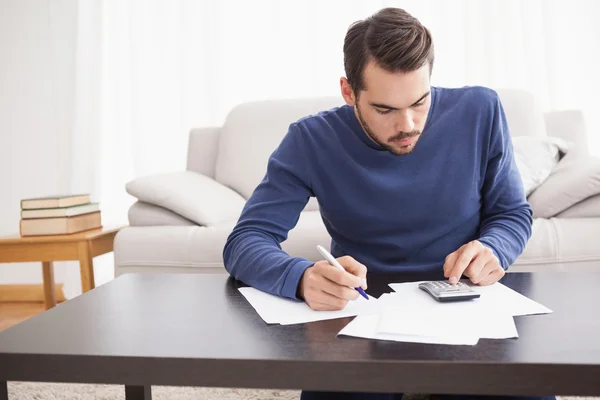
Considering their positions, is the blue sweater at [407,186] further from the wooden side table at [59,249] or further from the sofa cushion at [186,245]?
the wooden side table at [59,249]

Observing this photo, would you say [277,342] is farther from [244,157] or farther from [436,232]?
[244,157]

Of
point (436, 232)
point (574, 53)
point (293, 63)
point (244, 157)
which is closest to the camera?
point (436, 232)

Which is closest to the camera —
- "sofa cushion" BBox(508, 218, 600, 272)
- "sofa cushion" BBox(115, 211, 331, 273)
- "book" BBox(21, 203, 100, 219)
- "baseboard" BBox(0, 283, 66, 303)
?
→ "sofa cushion" BBox(508, 218, 600, 272)

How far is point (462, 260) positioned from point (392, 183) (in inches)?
12.2

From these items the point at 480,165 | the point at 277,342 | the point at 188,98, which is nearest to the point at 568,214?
the point at 480,165

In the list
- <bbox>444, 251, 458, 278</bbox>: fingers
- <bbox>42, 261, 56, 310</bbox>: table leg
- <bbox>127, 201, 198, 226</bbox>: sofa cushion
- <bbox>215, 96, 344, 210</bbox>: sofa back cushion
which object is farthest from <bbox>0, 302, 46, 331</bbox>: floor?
<bbox>444, 251, 458, 278</bbox>: fingers

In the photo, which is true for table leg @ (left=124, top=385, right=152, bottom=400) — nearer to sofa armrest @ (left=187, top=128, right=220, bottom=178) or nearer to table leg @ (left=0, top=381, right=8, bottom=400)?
table leg @ (left=0, top=381, right=8, bottom=400)

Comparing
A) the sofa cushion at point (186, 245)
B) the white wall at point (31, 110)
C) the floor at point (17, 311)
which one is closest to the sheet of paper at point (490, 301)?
the sofa cushion at point (186, 245)

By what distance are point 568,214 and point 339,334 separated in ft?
4.80

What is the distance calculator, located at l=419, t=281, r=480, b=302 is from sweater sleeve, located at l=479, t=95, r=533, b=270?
0.31 metres

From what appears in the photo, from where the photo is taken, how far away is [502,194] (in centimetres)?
130

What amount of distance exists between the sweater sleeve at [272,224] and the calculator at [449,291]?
0.20m

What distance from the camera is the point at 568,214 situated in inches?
78.6

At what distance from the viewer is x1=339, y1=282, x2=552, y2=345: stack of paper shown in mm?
758
